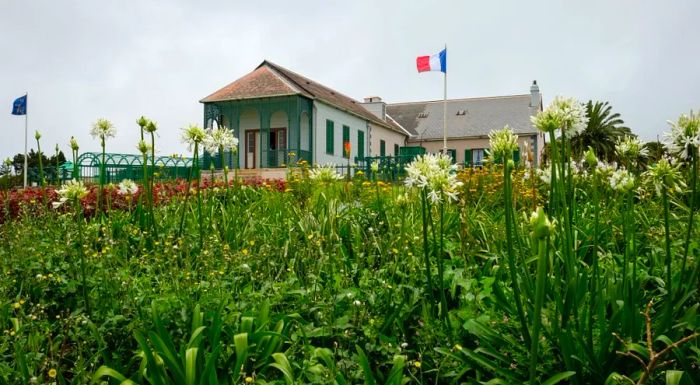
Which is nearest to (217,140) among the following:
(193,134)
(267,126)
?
(193,134)

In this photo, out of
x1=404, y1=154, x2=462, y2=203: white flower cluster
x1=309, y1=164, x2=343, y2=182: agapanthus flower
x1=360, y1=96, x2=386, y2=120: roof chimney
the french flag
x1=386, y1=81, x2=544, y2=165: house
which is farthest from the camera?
x1=360, y1=96, x2=386, y2=120: roof chimney

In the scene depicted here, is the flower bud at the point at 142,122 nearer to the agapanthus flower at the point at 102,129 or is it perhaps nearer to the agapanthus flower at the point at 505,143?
the agapanthus flower at the point at 102,129

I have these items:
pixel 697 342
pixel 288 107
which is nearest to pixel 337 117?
pixel 288 107

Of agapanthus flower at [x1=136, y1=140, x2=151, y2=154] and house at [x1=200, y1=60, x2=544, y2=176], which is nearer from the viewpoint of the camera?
agapanthus flower at [x1=136, y1=140, x2=151, y2=154]

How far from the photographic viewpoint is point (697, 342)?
2.29m

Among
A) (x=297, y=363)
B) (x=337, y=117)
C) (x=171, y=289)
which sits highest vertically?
(x=337, y=117)

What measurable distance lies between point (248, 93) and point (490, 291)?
81.1 ft

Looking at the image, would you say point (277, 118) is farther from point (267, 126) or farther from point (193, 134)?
point (193, 134)

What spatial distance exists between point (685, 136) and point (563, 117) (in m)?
0.49

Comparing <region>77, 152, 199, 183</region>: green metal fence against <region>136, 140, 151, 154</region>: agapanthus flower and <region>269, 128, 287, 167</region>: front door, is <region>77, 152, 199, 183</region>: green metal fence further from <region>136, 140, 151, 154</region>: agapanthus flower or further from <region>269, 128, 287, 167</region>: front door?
<region>136, 140, 151, 154</region>: agapanthus flower

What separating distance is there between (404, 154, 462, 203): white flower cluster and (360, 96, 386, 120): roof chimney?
3369 cm

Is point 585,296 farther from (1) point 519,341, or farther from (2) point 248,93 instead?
(2) point 248,93

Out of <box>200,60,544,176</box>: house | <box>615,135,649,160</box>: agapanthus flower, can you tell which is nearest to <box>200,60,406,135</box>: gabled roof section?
<box>200,60,544,176</box>: house

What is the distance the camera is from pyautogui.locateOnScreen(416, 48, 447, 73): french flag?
24.4 meters
